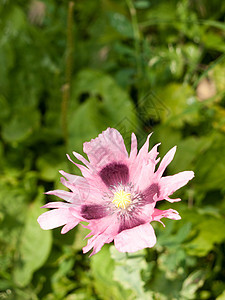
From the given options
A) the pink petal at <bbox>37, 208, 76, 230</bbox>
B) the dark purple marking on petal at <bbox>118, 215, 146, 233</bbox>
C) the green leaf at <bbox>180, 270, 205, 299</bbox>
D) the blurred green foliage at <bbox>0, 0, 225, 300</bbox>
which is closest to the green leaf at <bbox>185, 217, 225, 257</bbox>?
the blurred green foliage at <bbox>0, 0, 225, 300</bbox>

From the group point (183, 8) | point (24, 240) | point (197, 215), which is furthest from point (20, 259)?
point (183, 8)

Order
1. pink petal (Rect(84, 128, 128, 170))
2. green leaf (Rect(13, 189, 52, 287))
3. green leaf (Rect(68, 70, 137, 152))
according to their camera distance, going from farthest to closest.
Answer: green leaf (Rect(68, 70, 137, 152)) < green leaf (Rect(13, 189, 52, 287)) < pink petal (Rect(84, 128, 128, 170))

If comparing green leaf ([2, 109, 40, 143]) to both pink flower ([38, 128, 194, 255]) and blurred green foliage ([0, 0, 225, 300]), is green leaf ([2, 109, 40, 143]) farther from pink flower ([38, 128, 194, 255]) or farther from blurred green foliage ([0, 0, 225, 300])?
pink flower ([38, 128, 194, 255])

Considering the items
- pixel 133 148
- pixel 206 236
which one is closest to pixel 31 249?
pixel 206 236

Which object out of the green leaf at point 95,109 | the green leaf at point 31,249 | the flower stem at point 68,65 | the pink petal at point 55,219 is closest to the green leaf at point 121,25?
the green leaf at point 95,109

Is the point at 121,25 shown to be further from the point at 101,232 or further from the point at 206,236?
the point at 101,232
